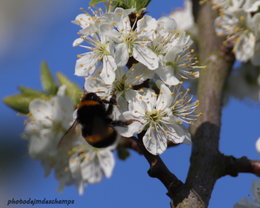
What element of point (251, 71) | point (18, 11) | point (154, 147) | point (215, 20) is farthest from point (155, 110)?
point (18, 11)

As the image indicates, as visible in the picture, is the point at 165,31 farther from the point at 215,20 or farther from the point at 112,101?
the point at 215,20

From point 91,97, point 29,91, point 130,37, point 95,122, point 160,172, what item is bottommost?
point 160,172

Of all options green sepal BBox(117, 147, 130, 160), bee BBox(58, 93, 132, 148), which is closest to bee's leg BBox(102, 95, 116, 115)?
bee BBox(58, 93, 132, 148)

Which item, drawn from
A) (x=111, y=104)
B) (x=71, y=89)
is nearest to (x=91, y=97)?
(x=111, y=104)

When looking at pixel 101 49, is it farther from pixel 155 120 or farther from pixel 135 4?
pixel 155 120

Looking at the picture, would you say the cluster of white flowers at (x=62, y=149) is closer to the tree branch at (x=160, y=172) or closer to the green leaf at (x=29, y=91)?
the tree branch at (x=160, y=172)

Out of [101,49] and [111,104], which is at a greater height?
[101,49]
